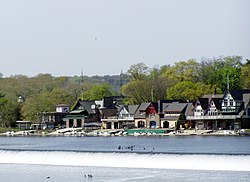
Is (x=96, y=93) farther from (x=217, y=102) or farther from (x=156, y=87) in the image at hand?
(x=217, y=102)

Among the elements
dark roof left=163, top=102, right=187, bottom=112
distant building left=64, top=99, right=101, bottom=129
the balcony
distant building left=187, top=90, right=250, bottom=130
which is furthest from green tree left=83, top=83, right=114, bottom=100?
distant building left=187, top=90, right=250, bottom=130

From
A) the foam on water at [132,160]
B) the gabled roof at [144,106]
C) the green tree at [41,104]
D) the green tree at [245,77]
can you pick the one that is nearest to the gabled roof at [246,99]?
the green tree at [245,77]

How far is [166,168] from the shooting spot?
36.9 m

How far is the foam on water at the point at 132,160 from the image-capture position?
35688 millimetres

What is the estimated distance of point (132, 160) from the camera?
38594 mm

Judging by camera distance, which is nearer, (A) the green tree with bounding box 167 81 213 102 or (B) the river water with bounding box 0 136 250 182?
(B) the river water with bounding box 0 136 250 182

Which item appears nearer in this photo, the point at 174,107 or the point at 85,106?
the point at 174,107

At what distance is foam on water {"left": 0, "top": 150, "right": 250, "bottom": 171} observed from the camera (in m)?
35.7

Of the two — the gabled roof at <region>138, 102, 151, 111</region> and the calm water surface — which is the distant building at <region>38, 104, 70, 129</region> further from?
the calm water surface

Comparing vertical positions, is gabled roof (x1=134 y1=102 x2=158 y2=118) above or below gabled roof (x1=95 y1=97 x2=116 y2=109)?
below

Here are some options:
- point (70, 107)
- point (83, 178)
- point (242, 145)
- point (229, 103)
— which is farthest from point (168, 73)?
point (83, 178)

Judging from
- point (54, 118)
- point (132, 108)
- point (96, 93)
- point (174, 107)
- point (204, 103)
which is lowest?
point (54, 118)

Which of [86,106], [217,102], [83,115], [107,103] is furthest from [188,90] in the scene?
[83,115]

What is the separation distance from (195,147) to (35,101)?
46.5 m
